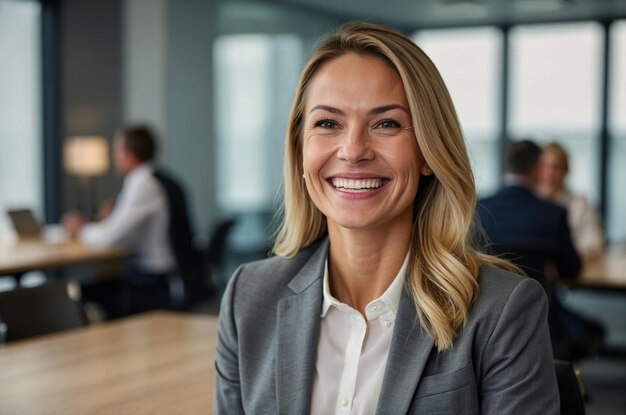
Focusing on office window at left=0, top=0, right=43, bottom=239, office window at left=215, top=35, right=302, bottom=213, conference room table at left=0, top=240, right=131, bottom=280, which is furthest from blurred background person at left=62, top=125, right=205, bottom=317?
office window at left=215, top=35, right=302, bottom=213

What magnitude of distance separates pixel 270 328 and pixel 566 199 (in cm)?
444

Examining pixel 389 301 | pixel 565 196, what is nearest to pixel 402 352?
pixel 389 301

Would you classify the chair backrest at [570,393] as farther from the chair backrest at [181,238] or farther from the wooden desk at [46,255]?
the chair backrest at [181,238]

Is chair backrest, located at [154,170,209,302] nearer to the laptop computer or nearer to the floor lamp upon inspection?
the laptop computer

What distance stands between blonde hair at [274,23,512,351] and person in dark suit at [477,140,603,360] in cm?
251

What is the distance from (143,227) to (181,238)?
10.0 inches

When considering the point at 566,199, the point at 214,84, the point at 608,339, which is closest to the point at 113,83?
the point at 214,84

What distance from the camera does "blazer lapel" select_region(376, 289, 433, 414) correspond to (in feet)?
5.45

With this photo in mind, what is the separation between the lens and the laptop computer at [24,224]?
602cm

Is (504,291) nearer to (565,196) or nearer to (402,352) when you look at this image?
(402,352)

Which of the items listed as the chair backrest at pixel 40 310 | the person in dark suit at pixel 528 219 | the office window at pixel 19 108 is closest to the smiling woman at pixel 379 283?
the chair backrest at pixel 40 310

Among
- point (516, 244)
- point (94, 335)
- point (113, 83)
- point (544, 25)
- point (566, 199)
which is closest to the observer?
point (94, 335)

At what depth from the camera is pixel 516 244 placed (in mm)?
4164

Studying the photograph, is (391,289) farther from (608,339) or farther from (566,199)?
(608,339)
